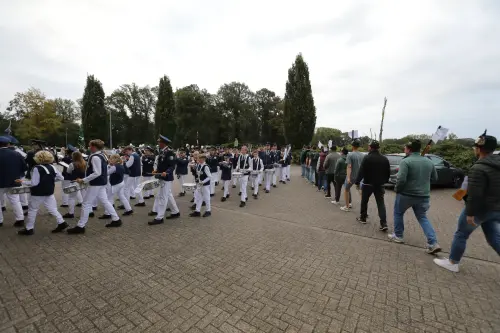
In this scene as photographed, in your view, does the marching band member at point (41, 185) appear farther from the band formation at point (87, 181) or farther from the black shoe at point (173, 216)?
the black shoe at point (173, 216)

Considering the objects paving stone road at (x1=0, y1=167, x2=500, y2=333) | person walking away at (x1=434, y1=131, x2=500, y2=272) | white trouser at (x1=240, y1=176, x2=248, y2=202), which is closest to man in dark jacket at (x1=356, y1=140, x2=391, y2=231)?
paving stone road at (x1=0, y1=167, x2=500, y2=333)

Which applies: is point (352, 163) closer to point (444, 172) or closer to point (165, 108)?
point (444, 172)

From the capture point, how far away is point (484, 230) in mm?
3842

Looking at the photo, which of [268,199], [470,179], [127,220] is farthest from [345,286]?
[268,199]

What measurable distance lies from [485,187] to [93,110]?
60.4m

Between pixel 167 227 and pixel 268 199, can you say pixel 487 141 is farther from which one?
pixel 268 199

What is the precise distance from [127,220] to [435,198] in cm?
1207

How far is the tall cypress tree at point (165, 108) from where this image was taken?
162ft

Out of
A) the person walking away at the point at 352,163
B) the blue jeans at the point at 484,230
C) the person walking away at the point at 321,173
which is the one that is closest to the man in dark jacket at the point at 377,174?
the person walking away at the point at 352,163

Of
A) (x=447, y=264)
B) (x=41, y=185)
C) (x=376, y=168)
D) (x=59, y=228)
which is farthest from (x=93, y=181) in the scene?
(x=447, y=264)

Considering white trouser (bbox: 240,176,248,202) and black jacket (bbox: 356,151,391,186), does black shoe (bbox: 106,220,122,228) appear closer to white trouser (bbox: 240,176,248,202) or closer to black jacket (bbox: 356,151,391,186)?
white trouser (bbox: 240,176,248,202)

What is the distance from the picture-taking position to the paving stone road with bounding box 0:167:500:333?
2883 mm

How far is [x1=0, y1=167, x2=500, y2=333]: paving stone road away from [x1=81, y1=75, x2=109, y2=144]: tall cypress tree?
52813 millimetres

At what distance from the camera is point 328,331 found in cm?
274
